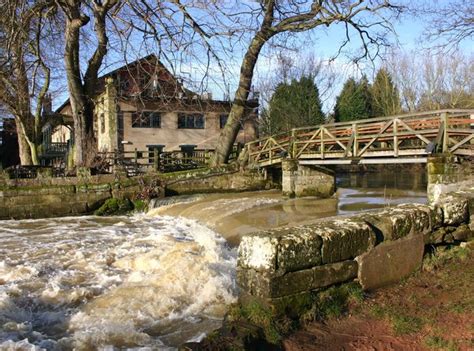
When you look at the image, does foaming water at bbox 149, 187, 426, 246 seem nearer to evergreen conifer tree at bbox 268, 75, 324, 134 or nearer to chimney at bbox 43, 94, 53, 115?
chimney at bbox 43, 94, 53, 115

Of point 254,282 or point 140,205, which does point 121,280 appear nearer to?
point 254,282

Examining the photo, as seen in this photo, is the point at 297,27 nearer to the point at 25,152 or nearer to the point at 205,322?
the point at 205,322

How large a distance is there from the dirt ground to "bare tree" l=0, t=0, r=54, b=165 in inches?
406

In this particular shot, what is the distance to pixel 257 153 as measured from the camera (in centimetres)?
1889

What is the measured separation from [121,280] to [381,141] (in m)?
11.2

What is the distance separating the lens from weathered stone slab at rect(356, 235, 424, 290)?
14.2ft

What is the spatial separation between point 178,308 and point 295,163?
39.9ft

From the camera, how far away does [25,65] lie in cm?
1675

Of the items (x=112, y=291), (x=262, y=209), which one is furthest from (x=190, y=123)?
(x=112, y=291)

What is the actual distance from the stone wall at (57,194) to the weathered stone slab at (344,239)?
13.3m

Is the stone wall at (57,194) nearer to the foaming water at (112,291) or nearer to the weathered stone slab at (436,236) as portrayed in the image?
the foaming water at (112,291)

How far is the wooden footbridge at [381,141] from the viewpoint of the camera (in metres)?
11.3

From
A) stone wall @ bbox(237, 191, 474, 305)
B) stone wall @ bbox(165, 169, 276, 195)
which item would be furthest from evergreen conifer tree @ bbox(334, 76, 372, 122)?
stone wall @ bbox(237, 191, 474, 305)

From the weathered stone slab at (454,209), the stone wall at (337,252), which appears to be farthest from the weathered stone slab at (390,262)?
the weathered stone slab at (454,209)
